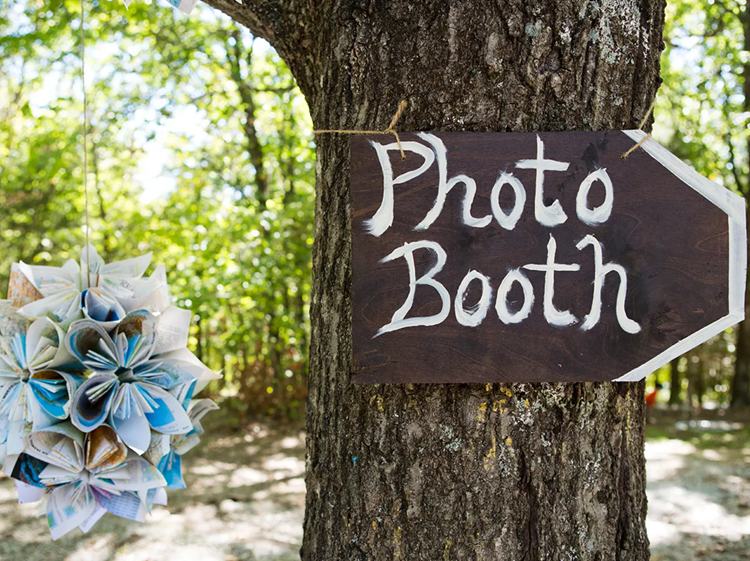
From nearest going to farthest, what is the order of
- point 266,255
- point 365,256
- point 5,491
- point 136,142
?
point 365,256 < point 5,491 < point 266,255 < point 136,142

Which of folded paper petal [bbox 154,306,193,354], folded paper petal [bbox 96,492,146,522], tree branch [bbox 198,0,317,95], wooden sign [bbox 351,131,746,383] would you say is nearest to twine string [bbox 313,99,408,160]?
wooden sign [bbox 351,131,746,383]

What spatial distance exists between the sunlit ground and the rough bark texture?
73.6 inches

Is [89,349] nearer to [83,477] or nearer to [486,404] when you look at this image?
[83,477]

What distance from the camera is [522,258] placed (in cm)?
130

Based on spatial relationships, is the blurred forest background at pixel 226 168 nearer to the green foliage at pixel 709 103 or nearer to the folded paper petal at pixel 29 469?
the green foliage at pixel 709 103

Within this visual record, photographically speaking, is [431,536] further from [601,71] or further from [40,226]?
[40,226]

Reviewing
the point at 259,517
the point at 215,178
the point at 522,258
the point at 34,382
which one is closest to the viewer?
the point at 522,258

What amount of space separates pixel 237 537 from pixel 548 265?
256 cm

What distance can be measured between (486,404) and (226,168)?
6.12 meters

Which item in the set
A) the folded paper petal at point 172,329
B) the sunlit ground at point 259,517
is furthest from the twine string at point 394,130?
the sunlit ground at point 259,517

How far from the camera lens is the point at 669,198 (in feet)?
4.37

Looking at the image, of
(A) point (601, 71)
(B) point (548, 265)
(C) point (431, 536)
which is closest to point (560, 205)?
(B) point (548, 265)

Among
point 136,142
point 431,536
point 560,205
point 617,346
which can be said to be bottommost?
point 431,536

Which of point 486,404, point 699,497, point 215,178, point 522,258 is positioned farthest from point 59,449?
point 215,178
